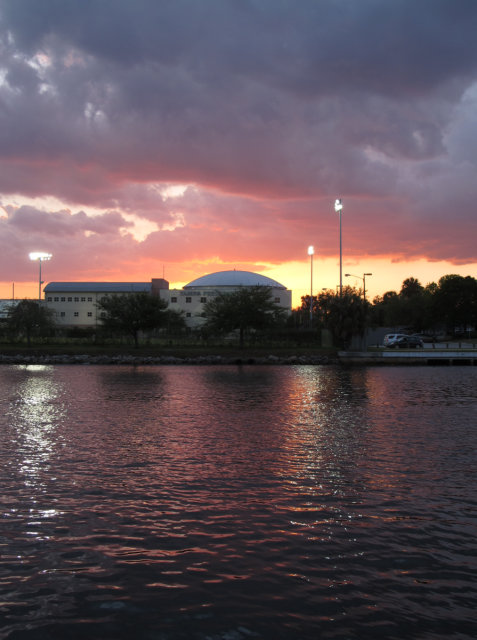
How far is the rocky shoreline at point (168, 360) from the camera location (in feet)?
193

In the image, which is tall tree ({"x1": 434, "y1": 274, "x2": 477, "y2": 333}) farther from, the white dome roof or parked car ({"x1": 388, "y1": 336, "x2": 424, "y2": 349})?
parked car ({"x1": 388, "y1": 336, "x2": 424, "y2": 349})

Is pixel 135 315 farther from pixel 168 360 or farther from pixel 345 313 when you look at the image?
pixel 345 313

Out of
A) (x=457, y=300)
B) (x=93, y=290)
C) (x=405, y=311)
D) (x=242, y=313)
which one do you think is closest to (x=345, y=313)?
(x=242, y=313)

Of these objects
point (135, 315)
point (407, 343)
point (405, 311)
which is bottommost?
point (407, 343)

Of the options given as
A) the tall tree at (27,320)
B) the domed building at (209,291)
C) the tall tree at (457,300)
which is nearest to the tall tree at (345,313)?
the tall tree at (27,320)

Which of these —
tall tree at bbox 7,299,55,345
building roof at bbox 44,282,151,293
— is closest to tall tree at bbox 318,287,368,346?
tall tree at bbox 7,299,55,345

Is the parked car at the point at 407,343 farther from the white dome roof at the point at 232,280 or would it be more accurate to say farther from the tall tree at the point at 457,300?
the tall tree at the point at 457,300

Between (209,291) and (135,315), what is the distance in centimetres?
4209

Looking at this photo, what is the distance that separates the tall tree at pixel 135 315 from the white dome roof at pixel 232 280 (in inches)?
1776

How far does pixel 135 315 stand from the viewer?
66.4 metres

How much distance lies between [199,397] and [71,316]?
94.6 metres

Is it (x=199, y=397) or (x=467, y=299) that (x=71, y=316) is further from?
(x=199, y=397)

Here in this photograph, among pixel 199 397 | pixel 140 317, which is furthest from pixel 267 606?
pixel 140 317

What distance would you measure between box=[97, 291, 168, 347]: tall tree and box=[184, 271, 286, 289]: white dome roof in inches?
1776
